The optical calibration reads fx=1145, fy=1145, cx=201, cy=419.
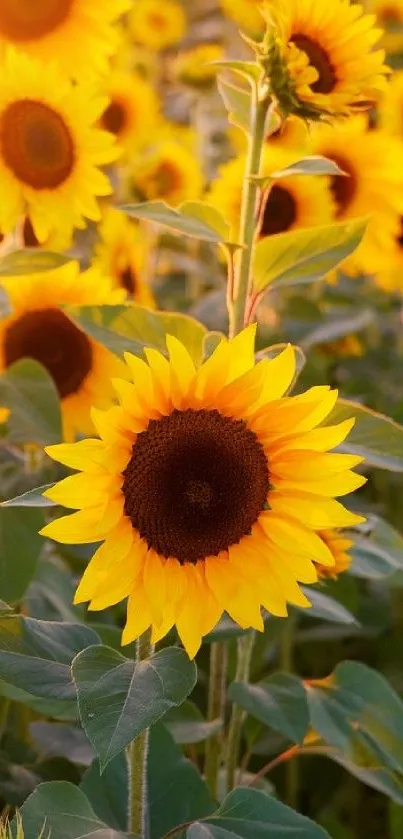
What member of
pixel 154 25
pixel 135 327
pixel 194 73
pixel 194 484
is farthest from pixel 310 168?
pixel 154 25

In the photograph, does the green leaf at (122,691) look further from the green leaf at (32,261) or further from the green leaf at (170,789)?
the green leaf at (32,261)

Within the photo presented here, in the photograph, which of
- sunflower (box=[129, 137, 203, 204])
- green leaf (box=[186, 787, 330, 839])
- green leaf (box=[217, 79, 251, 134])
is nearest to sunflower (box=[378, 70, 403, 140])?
sunflower (box=[129, 137, 203, 204])

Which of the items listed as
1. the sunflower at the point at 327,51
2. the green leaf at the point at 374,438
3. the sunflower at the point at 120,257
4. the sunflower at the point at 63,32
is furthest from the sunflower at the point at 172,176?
the green leaf at the point at 374,438

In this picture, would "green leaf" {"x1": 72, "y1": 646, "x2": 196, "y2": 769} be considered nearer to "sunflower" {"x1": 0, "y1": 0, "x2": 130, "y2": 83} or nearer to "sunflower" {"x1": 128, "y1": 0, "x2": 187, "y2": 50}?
"sunflower" {"x1": 0, "y1": 0, "x2": 130, "y2": 83}

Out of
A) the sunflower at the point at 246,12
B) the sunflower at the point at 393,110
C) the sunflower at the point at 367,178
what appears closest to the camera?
the sunflower at the point at 367,178

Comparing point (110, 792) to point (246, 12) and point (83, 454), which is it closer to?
point (83, 454)

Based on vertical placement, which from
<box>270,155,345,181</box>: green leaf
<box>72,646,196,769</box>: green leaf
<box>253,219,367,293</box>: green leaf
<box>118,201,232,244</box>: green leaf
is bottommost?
<box>72,646,196,769</box>: green leaf
